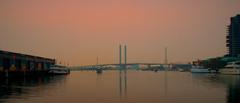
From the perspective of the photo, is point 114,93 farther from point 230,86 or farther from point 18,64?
point 18,64

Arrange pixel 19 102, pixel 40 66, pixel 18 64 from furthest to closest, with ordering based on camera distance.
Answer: pixel 40 66 → pixel 18 64 → pixel 19 102

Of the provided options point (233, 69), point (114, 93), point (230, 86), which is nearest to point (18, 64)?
point (114, 93)

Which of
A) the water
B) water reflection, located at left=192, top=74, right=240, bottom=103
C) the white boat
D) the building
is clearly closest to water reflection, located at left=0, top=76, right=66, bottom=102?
the water

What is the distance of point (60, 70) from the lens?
463ft

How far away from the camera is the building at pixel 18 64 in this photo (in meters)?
89.9

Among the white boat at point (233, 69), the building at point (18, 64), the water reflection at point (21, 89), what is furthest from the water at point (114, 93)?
the white boat at point (233, 69)

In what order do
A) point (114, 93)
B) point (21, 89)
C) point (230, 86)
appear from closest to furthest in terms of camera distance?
point (114, 93), point (21, 89), point (230, 86)

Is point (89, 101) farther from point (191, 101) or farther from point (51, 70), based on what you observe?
point (51, 70)

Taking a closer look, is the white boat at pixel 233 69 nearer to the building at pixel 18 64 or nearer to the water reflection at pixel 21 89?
the building at pixel 18 64

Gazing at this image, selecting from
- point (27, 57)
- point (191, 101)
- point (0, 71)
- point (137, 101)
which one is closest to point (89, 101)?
point (137, 101)

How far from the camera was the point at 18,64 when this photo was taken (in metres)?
103

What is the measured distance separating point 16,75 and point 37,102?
59.6 metres

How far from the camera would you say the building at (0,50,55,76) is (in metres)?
89.9

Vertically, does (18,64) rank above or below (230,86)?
above
